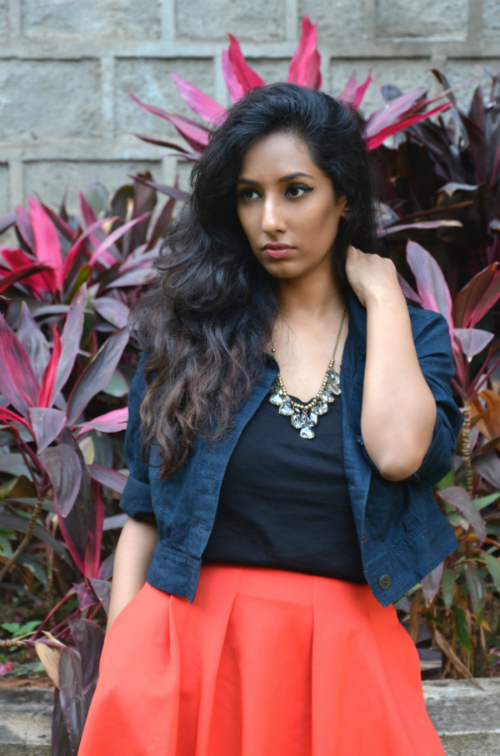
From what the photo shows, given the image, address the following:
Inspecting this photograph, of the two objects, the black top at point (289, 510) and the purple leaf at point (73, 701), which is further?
the purple leaf at point (73, 701)

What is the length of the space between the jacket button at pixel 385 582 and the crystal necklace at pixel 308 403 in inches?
11.5

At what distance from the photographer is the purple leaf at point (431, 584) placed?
1602 millimetres

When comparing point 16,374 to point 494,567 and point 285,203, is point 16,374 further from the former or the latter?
point 494,567

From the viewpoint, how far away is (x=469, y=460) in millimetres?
1794

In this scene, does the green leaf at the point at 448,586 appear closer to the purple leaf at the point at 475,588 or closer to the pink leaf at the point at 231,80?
the purple leaf at the point at 475,588

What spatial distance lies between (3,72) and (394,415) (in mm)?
2886

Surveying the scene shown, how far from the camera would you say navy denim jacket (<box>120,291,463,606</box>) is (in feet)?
4.08

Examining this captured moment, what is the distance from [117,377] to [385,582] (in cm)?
106

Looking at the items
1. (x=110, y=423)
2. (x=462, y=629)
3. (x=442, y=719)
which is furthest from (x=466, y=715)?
(x=110, y=423)

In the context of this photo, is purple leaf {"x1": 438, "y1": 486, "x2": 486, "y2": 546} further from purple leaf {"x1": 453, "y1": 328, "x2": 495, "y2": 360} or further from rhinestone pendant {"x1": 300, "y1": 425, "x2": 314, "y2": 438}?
rhinestone pendant {"x1": 300, "y1": 425, "x2": 314, "y2": 438}

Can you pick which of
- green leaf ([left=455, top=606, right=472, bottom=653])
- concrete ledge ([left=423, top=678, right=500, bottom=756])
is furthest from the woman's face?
concrete ledge ([left=423, top=678, right=500, bottom=756])

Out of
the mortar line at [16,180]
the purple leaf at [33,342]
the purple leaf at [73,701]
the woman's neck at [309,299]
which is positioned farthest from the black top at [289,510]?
the mortar line at [16,180]

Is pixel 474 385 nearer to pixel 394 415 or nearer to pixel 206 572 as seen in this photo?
pixel 394 415

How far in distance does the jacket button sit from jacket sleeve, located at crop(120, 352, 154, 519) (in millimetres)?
490
